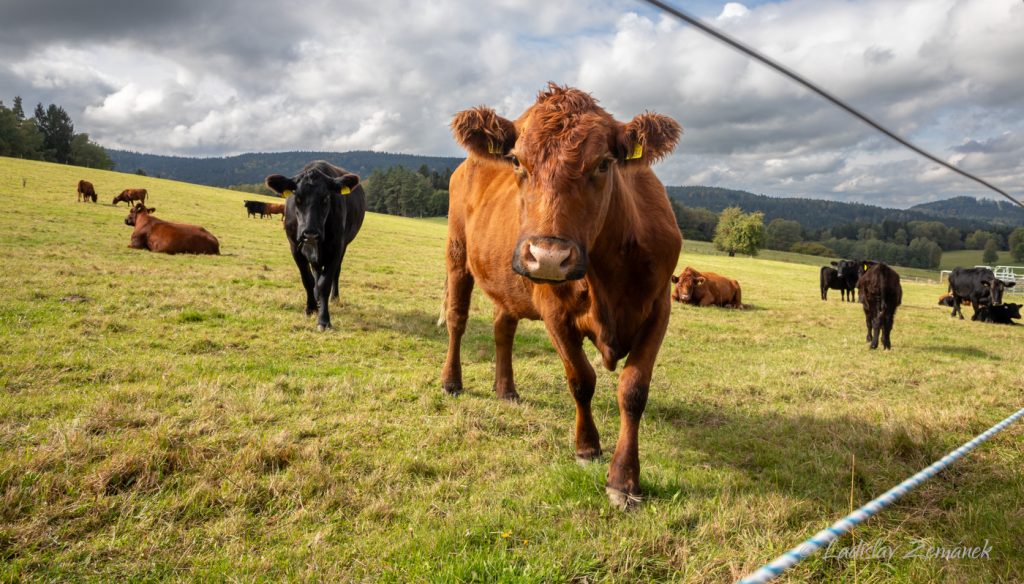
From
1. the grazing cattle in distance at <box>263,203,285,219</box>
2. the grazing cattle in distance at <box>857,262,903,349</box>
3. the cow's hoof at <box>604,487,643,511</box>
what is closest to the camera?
the cow's hoof at <box>604,487,643,511</box>

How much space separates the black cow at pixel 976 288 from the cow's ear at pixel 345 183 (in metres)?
21.8

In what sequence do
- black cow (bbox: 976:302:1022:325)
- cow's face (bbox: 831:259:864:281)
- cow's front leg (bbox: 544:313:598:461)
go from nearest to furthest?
cow's front leg (bbox: 544:313:598:461) → black cow (bbox: 976:302:1022:325) → cow's face (bbox: 831:259:864:281)

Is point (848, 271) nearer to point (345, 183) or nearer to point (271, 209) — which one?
point (345, 183)

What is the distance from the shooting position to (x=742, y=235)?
80438 mm

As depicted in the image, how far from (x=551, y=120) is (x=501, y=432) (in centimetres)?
253

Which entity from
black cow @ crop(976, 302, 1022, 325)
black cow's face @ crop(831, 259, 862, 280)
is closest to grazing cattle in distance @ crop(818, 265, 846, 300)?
black cow's face @ crop(831, 259, 862, 280)

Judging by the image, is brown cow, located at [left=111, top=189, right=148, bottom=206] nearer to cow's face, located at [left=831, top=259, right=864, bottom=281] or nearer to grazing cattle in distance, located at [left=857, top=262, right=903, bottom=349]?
grazing cattle in distance, located at [left=857, top=262, right=903, bottom=349]

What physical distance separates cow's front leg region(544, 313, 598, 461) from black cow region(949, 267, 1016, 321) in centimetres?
2175

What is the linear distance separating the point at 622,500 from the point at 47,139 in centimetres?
10913

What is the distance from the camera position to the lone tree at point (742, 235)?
8044 centimetres

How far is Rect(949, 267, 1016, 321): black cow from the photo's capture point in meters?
19.3

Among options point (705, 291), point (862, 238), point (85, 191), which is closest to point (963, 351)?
point (705, 291)

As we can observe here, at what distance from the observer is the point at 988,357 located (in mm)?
10289

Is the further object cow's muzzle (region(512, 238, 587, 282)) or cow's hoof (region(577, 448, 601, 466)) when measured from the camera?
cow's hoof (region(577, 448, 601, 466))
